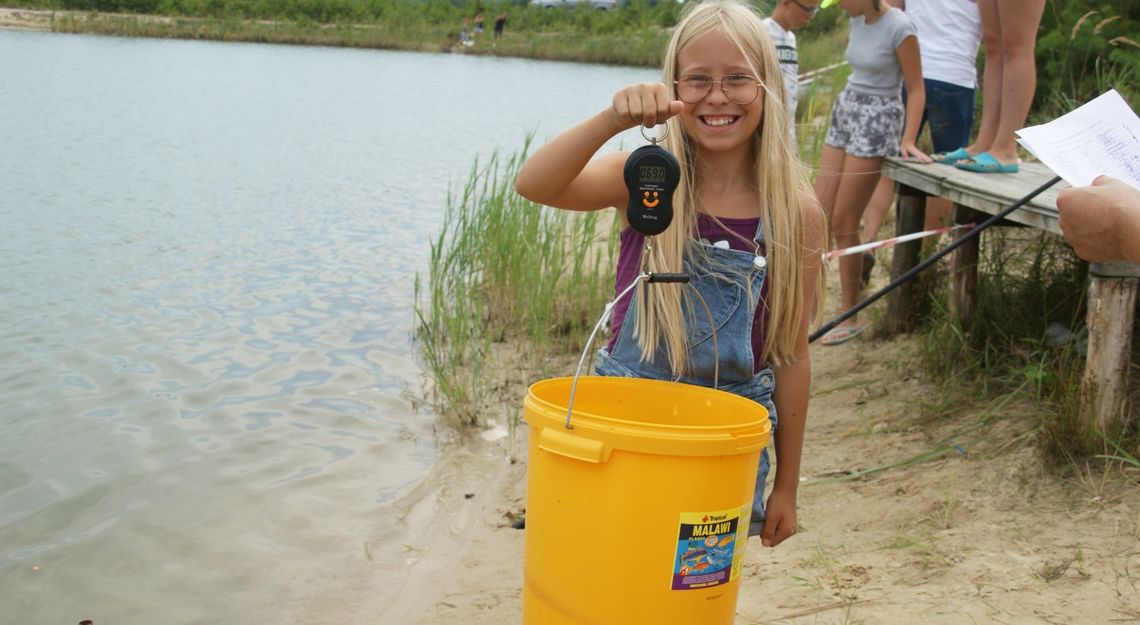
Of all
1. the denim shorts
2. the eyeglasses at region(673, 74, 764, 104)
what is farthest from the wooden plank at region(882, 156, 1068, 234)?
the eyeglasses at region(673, 74, 764, 104)

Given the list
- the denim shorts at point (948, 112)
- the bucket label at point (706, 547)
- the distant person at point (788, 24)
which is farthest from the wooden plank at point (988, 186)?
the bucket label at point (706, 547)

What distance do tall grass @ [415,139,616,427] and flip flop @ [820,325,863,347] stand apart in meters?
1.20

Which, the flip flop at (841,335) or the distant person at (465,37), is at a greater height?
the distant person at (465,37)

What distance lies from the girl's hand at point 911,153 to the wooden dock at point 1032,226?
0.17ft

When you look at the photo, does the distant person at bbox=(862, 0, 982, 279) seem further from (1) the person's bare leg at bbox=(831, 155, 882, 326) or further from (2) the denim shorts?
(1) the person's bare leg at bbox=(831, 155, 882, 326)

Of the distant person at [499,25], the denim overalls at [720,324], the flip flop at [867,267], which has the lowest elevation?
the flip flop at [867,267]

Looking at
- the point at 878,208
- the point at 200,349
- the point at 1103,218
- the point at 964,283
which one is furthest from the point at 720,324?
the point at 200,349

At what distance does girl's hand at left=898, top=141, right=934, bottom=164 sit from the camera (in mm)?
4457

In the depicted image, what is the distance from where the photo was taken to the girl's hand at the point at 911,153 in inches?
175

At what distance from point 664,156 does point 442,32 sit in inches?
1344

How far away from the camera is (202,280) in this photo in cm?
670

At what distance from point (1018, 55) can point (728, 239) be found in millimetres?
2381

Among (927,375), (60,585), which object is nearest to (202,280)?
(60,585)

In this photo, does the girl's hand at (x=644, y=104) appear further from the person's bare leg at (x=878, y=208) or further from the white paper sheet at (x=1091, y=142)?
the person's bare leg at (x=878, y=208)
